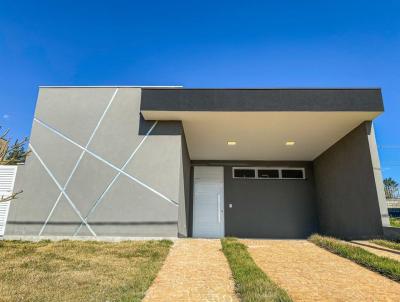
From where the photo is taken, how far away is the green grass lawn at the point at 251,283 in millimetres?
2362

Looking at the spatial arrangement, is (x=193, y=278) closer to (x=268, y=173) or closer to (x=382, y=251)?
(x=382, y=251)

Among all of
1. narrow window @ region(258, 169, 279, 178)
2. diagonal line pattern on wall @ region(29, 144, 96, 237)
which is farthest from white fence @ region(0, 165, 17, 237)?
narrow window @ region(258, 169, 279, 178)

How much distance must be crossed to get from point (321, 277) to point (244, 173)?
7.27 metres

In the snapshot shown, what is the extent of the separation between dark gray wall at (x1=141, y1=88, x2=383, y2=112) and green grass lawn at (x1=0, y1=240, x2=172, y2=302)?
3.25 meters

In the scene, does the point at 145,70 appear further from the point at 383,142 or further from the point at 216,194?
the point at 383,142

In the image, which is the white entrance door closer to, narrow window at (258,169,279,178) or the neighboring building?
narrow window at (258,169,279,178)

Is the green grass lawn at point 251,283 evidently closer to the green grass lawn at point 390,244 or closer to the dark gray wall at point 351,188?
the green grass lawn at point 390,244

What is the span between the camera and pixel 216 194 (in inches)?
403

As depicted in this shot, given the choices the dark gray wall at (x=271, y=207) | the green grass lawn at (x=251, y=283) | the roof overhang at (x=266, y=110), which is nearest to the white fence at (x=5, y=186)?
the roof overhang at (x=266, y=110)

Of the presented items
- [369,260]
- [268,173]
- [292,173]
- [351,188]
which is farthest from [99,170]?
[292,173]

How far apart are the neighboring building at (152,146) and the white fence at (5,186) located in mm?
185

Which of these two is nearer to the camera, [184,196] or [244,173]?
[184,196]

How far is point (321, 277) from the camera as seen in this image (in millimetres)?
3211

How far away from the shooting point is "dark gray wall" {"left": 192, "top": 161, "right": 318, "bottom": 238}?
32.2 ft
